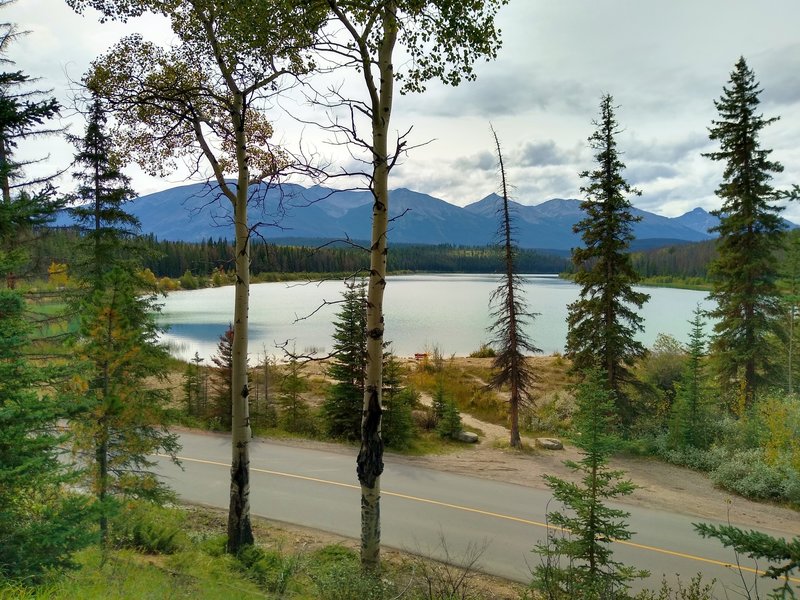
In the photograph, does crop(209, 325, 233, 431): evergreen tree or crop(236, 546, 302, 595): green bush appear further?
crop(209, 325, 233, 431): evergreen tree

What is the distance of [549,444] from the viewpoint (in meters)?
18.0

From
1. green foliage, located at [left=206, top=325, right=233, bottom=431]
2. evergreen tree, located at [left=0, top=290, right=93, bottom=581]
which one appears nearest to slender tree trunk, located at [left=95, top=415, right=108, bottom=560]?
evergreen tree, located at [left=0, top=290, right=93, bottom=581]

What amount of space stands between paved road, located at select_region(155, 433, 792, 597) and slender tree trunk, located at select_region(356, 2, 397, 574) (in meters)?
4.46

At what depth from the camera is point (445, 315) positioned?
199 feet

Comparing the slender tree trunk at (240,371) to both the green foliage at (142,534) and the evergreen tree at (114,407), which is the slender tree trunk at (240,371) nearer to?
the green foliage at (142,534)

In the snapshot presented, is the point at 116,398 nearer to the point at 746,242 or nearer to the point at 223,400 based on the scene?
the point at 223,400

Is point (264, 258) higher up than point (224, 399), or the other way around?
point (264, 258)

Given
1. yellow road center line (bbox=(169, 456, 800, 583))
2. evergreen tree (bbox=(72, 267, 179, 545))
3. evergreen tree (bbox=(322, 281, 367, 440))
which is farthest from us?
evergreen tree (bbox=(322, 281, 367, 440))

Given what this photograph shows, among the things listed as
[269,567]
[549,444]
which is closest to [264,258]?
[269,567]

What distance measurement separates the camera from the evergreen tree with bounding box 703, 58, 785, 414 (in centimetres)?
1956

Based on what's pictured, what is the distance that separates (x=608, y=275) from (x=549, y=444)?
22.4 feet

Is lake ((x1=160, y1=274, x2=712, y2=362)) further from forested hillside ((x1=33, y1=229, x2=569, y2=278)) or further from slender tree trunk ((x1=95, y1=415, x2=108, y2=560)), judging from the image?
slender tree trunk ((x1=95, y1=415, x2=108, y2=560))

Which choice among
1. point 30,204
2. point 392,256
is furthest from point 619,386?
point 392,256

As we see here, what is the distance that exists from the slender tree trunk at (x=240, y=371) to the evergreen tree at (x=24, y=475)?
2569 millimetres
